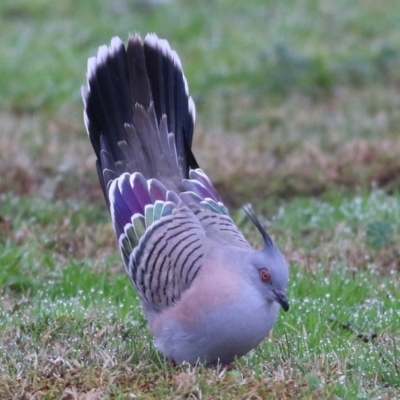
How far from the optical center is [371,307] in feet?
17.0

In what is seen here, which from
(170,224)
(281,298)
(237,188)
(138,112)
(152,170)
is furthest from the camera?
(237,188)

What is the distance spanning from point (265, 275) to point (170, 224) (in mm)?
565

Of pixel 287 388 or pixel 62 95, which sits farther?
pixel 62 95

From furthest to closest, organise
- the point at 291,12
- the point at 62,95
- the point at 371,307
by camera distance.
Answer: the point at 291,12, the point at 62,95, the point at 371,307

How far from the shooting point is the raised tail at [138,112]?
Result: 4762 mm

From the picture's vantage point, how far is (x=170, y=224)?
428cm

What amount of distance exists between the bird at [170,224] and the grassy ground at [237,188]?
19cm

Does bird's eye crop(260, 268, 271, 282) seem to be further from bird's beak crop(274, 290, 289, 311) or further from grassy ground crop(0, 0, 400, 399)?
grassy ground crop(0, 0, 400, 399)

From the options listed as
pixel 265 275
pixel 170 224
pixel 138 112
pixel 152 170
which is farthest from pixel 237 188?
pixel 265 275

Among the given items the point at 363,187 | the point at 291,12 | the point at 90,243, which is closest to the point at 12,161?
the point at 90,243

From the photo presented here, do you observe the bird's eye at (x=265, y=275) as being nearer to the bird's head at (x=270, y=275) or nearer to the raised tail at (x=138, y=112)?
the bird's head at (x=270, y=275)

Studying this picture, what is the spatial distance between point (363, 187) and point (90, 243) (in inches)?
98.3

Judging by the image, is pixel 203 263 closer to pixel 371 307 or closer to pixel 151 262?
pixel 151 262

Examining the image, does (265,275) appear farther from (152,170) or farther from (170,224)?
(152,170)
